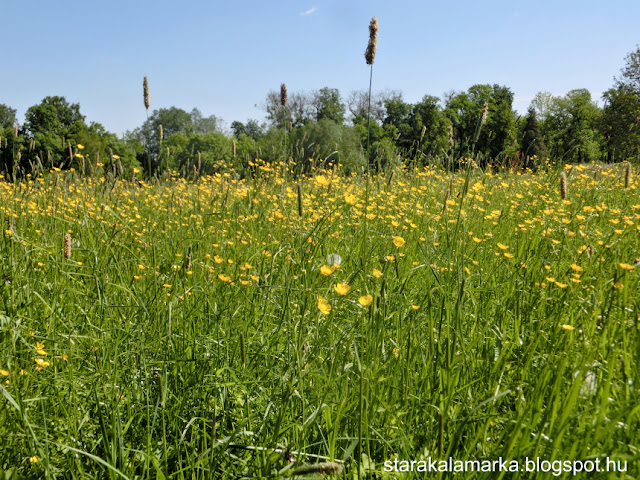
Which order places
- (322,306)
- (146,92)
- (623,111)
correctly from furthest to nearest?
(623,111) < (146,92) < (322,306)

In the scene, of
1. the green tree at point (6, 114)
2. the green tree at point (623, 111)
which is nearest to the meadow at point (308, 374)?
the green tree at point (623, 111)

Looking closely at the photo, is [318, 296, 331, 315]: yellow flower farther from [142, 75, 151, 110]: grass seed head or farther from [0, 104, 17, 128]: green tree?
[0, 104, 17, 128]: green tree

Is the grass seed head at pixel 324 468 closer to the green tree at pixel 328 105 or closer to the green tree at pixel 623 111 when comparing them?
the green tree at pixel 623 111

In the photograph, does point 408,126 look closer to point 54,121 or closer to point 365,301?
point 54,121

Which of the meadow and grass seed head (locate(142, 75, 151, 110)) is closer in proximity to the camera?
the meadow

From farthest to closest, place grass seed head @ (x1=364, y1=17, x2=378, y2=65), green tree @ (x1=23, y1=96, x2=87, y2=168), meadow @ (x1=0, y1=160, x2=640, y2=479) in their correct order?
green tree @ (x1=23, y1=96, x2=87, y2=168)
grass seed head @ (x1=364, y1=17, x2=378, y2=65)
meadow @ (x1=0, y1=160, x2=640, y2=479)

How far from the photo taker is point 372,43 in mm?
1579

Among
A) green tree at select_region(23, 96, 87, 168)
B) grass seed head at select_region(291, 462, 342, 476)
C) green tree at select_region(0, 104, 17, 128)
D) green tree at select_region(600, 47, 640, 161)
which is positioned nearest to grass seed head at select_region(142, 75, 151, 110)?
grass seed head at select_region(291, 462, 342, 476)

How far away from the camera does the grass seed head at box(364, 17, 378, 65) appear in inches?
61.2

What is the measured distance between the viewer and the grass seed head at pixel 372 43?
5.10ft

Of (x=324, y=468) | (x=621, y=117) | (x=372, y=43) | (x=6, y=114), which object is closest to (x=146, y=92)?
(x=372, y=43)

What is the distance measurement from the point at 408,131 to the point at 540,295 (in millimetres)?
47127

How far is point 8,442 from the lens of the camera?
1.33m

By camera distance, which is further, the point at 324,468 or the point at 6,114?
the point at 6,114
